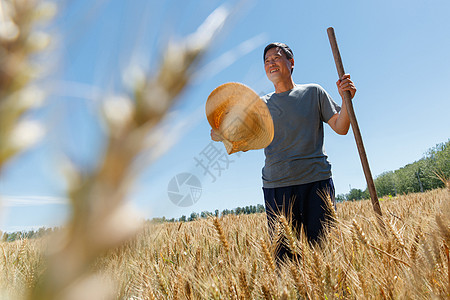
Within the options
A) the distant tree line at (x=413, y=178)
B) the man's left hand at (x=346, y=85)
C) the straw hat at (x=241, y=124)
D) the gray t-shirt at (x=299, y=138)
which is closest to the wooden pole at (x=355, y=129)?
the man's left hand at (x=346, y=85)

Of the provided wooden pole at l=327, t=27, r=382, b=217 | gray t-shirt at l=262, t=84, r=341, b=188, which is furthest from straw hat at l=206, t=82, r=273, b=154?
wooden pole at l=327, t=27, r=382, b=217

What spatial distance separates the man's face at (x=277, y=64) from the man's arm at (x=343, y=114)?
41 cm

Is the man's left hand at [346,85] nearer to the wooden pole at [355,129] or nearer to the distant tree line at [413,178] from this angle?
the wooden pole at [355,129]

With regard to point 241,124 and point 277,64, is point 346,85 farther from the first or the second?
point 241,124

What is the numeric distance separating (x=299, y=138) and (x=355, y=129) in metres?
0.37

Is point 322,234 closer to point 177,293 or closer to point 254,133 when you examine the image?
point 254,133

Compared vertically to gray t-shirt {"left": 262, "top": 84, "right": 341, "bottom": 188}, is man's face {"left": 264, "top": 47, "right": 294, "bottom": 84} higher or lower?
higher

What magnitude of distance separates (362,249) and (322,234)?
0.56m

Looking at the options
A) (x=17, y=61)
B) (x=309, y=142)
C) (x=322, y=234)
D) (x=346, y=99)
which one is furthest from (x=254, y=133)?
(x=17, y=61)

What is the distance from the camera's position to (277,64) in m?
2.16

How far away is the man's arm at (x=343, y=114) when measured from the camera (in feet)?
6.39

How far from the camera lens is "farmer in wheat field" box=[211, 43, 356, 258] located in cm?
202

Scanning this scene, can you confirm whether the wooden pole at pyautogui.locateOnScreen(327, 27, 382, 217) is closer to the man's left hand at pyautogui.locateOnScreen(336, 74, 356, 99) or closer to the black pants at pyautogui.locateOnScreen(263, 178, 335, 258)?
the man's left hand at pyautogui.locateOnScreen(336, 74, 356, 99)

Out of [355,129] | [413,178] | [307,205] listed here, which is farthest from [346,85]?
[413,178]
